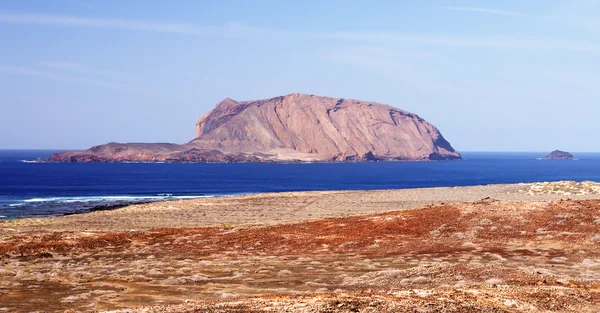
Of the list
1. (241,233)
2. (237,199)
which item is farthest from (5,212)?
(241,233)

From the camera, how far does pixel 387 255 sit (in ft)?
78.7

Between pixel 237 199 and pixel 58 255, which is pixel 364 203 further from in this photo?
pixel 58 255

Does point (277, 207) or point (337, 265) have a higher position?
point (337, 265)

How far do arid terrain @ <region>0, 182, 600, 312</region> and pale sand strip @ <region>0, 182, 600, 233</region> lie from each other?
9153 millimetres

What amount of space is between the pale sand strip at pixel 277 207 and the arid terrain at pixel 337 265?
360 inches

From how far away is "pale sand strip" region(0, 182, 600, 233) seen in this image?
46875mm

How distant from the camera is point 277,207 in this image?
6184 centimetres

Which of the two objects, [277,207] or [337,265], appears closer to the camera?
[337,265]

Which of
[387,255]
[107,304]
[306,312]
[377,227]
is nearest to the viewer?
[306,312]

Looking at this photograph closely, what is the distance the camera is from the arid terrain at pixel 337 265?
14.7m

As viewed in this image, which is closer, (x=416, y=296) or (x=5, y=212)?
(x=416, y=296)

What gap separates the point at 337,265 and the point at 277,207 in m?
40.0

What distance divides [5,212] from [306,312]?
66.1 metres

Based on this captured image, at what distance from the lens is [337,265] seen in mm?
22031
